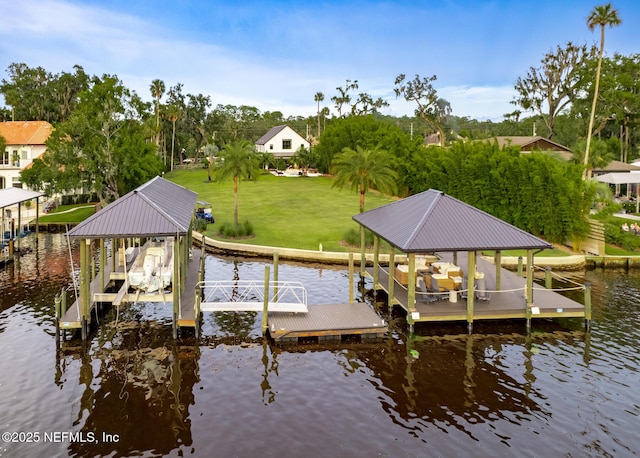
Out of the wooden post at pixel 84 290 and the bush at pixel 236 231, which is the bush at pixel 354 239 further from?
the wooden post at pixel 84 290

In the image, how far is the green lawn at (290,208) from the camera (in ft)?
129

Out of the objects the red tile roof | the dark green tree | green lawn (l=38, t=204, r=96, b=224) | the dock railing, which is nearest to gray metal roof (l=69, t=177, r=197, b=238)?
the dock railing

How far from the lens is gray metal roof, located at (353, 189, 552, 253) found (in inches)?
810

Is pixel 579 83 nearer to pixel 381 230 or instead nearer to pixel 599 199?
pixel 599 199

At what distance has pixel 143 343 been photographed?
65.0 ft

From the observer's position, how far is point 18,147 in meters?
65.1

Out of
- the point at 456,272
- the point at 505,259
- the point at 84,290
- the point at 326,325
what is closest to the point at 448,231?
the point at 456,272

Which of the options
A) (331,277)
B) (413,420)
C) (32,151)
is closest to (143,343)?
(413,420)

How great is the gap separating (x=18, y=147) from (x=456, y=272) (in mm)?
62172

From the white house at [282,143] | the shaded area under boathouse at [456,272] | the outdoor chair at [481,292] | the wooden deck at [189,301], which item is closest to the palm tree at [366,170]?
the shaded area under boathouse at [456,272]

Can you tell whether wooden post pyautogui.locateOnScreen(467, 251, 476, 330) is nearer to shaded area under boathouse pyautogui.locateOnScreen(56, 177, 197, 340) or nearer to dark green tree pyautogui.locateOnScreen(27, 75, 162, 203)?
shaded area under boathouse pyautogui.locateOnScreen(56, 177, 197, 340)

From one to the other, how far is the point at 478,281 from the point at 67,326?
17.1m

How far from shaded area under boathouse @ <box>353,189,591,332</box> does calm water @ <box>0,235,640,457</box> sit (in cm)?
89

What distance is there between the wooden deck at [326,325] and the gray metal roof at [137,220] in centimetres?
525
